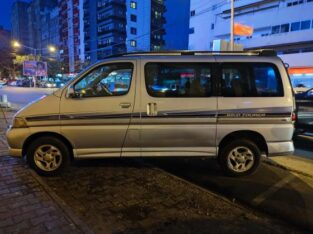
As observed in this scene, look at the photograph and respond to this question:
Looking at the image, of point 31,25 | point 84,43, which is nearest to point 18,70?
point 84,43

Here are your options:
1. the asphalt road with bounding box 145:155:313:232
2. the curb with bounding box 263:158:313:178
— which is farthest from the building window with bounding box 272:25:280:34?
the asphalt road with bounding box 145:155:313:232

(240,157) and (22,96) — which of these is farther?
(22,96)

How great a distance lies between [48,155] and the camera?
5.07 meters

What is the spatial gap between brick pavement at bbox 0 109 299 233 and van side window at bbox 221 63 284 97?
180cm

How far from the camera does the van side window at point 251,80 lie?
4988 millimetres

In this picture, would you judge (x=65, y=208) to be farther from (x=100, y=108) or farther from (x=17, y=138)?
(x=17, y=138)

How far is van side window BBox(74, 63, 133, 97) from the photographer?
493 centimetres

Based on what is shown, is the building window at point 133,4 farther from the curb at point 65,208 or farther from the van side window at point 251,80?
the curb at point 65,208

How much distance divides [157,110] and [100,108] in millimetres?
936

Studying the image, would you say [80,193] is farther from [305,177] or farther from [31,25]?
[31,25]

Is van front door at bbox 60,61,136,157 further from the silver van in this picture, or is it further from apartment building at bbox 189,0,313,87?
apartment building at bbox 189,0,313,87

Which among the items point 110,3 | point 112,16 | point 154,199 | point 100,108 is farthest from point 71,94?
point 110,3

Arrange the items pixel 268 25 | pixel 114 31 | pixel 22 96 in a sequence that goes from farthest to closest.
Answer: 1. pixel 114 31
2. pixel 268 25
3. pixel 22 96

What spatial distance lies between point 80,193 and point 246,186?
262cm
